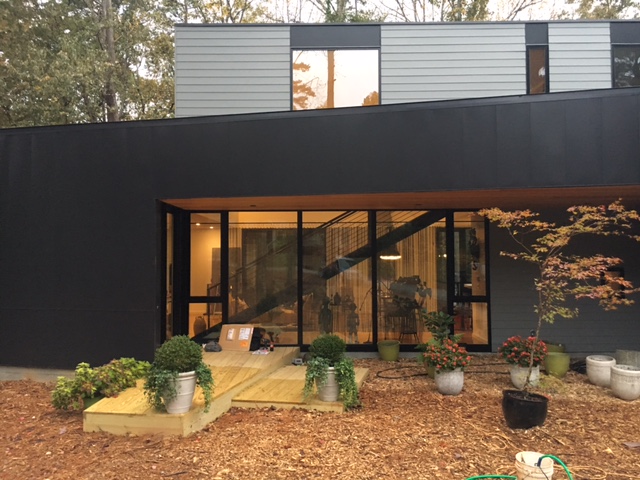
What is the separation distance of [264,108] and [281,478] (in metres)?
7.46

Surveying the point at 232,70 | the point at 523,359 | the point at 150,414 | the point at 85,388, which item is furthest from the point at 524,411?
the point at 232,70

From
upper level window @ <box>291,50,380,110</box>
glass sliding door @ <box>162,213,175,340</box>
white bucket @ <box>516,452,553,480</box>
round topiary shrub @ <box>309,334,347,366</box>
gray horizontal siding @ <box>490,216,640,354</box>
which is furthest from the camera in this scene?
upper level window @ <box>291,50,380,110</box>

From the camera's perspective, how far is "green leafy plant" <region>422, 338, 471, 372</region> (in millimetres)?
5543

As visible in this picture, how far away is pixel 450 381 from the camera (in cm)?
561

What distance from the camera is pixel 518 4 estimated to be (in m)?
18.9

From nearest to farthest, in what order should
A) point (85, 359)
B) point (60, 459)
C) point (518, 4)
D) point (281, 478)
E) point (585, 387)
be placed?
1. point (281, 478)
2. point (60, 459)
3. point (585, 387)
4. point (85, 359)
5. point (518, 4)

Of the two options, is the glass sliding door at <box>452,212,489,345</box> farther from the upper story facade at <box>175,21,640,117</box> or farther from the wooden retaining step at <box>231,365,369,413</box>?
the upper story facade at <box>175,21,640,117</box>

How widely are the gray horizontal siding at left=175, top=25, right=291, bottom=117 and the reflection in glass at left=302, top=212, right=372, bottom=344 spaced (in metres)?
3.09

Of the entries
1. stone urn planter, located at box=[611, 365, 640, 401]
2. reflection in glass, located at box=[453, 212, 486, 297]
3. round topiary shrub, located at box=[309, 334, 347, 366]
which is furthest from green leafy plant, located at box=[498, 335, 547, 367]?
round topiary shrub, located at box=[309, 334, 347, 366]

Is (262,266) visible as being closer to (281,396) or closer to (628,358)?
(281,396)

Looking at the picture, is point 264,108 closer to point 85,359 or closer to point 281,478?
point 85,359

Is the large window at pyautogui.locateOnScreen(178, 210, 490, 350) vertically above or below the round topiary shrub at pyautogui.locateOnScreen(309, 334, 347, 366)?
above

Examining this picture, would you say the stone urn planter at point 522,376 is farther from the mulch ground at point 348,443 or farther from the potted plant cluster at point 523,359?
the mulch ground at point 348,443

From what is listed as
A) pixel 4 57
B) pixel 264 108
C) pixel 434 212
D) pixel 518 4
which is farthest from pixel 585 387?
pixel 4 57
